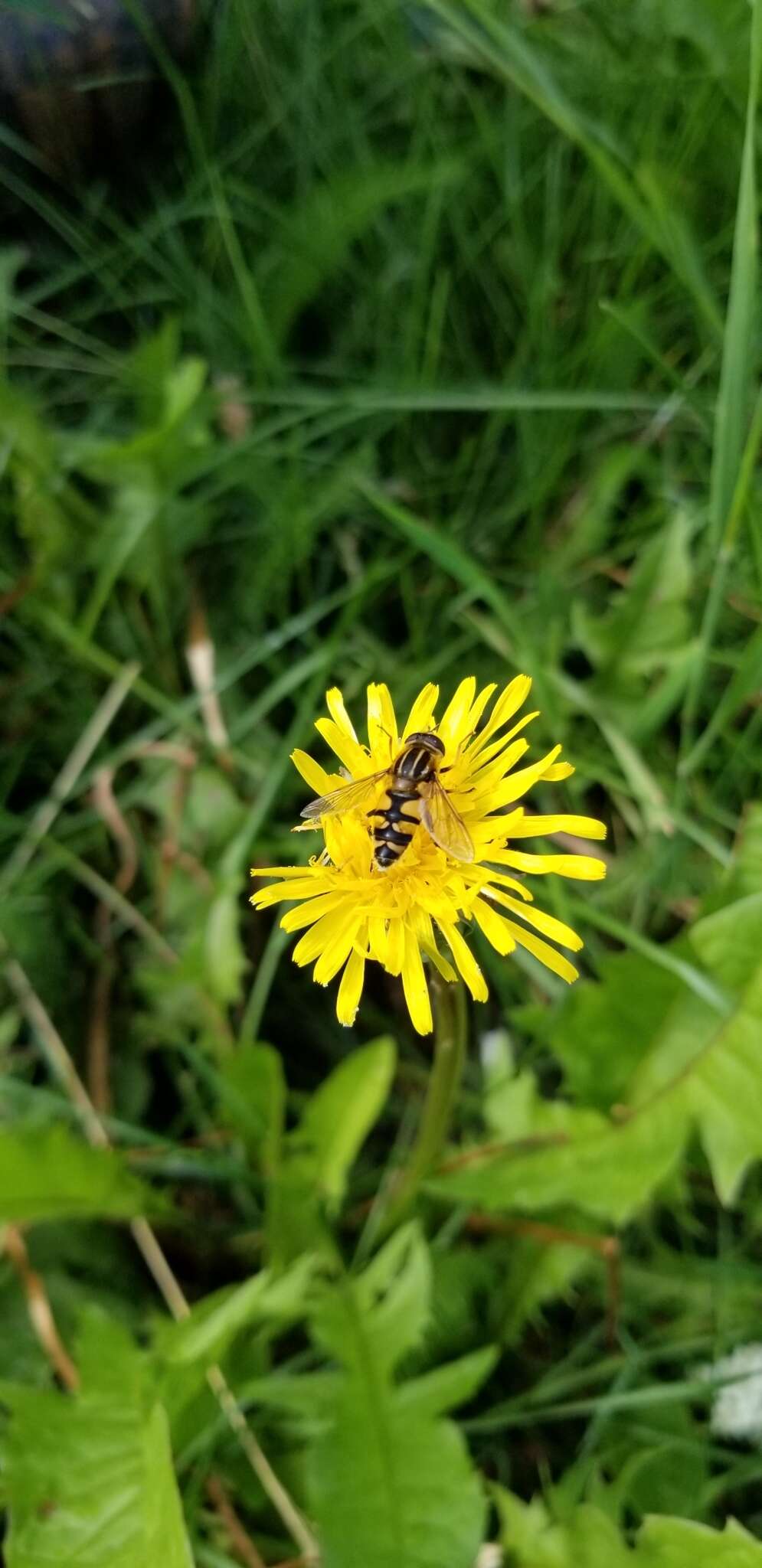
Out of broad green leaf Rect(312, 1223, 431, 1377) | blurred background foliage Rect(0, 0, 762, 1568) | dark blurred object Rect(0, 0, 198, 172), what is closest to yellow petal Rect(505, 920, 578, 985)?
blurred background foliage Rect(0, 0, 762, 1568)

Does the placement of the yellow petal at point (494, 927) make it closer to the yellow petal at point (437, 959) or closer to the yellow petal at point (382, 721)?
the yellow petal at point (437, 959)

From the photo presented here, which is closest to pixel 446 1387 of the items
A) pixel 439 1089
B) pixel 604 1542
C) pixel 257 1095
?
pixel 604 1542

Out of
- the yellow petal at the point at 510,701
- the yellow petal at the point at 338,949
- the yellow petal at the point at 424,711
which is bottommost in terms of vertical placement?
the yellow petal at the point at 338,949

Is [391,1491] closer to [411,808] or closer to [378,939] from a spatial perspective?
[378,939]

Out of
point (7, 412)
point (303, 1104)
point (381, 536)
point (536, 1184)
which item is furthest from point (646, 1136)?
point (7, 412)

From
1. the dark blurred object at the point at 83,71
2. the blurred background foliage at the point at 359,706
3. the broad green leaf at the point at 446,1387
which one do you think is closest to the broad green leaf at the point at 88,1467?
the blurred background foliage at the point at 359,706

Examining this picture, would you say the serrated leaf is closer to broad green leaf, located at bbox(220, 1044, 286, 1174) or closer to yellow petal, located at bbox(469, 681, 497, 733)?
broad green leaf, located at bbox(220, 1044, 286, 1174)
